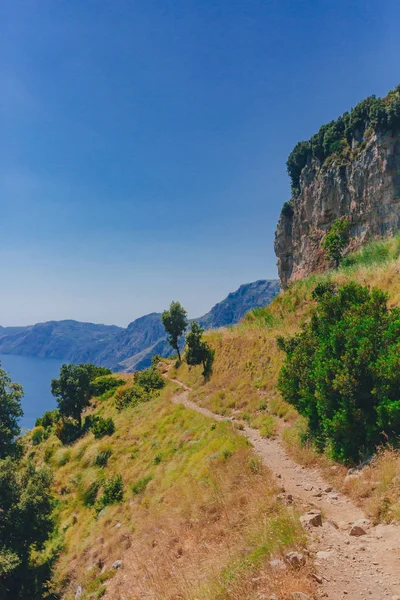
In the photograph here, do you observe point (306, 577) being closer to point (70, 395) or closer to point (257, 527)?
point (257, 527)

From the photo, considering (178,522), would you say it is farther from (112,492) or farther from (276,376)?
(276,376)

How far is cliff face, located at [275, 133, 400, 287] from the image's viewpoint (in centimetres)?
5722

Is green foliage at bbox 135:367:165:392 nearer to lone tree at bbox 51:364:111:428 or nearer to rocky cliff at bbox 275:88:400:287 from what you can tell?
lone tree at bbox 51:364:111:428

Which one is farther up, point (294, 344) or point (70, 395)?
point (294, 344)

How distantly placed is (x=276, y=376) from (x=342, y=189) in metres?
60.3

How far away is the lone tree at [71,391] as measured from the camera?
3747 centimetres

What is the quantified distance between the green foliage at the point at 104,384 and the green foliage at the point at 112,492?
82.1 feet

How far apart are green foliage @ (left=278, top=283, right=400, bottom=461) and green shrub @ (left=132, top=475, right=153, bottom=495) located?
34.3ft

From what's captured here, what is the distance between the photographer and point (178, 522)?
10586 mm

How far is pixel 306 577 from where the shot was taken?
489 centimetres

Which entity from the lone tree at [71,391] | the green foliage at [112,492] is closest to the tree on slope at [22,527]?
the green foliage at [112,492]

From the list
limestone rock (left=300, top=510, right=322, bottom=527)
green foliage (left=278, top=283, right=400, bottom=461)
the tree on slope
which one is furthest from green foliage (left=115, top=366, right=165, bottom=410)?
limestone rock (left=300, top=510, right=322, bottom=527)

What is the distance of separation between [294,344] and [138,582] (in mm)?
11516

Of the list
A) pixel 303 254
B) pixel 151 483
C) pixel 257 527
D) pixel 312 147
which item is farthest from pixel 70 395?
pixel 312 147
